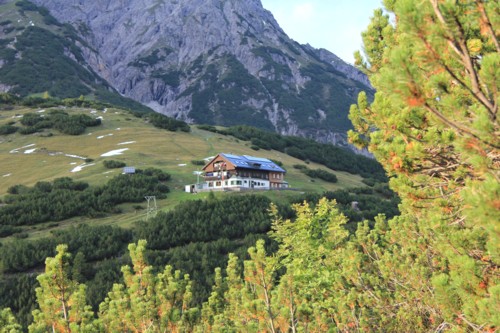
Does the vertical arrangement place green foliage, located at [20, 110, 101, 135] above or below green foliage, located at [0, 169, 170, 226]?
above

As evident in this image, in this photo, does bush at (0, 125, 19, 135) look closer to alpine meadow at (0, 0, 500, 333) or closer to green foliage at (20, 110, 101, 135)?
green foliage at (20, 110, 101, 135)

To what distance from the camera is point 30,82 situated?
531 ft

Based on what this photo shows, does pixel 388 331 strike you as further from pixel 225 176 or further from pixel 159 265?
pixel 225 176

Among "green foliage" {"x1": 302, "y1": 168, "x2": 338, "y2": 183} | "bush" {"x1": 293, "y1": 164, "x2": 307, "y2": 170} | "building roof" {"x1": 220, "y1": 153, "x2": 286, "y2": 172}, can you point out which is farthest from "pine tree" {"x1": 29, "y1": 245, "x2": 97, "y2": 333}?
"bush" {"x1": 293, "y1": 164, "x2": 307, "y2": 170}

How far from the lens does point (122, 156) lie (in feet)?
213

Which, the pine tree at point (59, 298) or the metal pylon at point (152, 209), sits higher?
the pine tree at point (59, 298)

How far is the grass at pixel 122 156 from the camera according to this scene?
51.0 m

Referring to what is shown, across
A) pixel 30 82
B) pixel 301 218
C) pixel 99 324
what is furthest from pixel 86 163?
pixel 30 82

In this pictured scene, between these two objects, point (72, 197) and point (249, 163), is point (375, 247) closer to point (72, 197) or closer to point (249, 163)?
point (72, 197)

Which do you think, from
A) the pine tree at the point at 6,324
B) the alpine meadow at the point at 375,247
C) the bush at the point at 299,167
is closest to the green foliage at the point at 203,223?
the alpine meadow at the point at 375,247

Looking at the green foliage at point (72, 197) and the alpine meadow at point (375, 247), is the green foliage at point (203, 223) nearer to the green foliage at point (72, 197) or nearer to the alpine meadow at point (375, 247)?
the alpine meadow at point (375, 247)

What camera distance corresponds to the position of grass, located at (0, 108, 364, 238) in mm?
51031

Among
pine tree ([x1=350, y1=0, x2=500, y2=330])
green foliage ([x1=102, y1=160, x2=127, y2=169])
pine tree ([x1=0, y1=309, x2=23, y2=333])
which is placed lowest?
green foliage ([x1=102, y1=160, x2=127, y2=169])

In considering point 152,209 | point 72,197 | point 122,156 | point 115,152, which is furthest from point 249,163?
point 72,197
